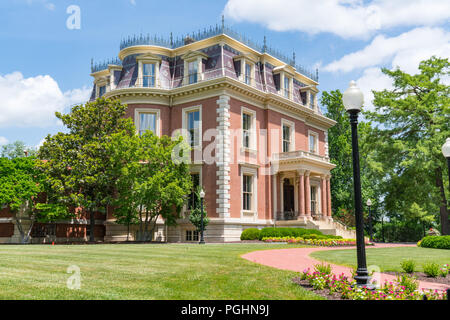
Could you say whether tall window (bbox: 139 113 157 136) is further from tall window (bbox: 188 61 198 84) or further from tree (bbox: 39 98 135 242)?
tall window (bbox: 188 61 198 84)

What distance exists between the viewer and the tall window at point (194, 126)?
1291 inches

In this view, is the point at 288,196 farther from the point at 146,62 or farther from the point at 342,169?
the point at 342,169

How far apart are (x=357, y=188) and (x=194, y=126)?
24.4 metres

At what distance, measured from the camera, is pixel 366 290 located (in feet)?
26.7

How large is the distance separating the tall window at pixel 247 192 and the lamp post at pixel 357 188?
910 inches

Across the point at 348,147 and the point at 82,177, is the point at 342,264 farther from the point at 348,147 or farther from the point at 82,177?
the point at 348,147

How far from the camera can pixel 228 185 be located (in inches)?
1215

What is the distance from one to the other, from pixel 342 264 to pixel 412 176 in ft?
80.3

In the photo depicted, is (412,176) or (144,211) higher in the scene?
(412,176)

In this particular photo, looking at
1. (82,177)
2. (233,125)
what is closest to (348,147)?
(233,125)

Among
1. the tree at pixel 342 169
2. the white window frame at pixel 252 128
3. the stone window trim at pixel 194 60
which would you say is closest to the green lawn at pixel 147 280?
the white window frame at pixel 252 128

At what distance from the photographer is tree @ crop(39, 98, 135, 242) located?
96.3 ft

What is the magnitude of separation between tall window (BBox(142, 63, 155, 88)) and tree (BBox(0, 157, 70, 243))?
32.4ft
